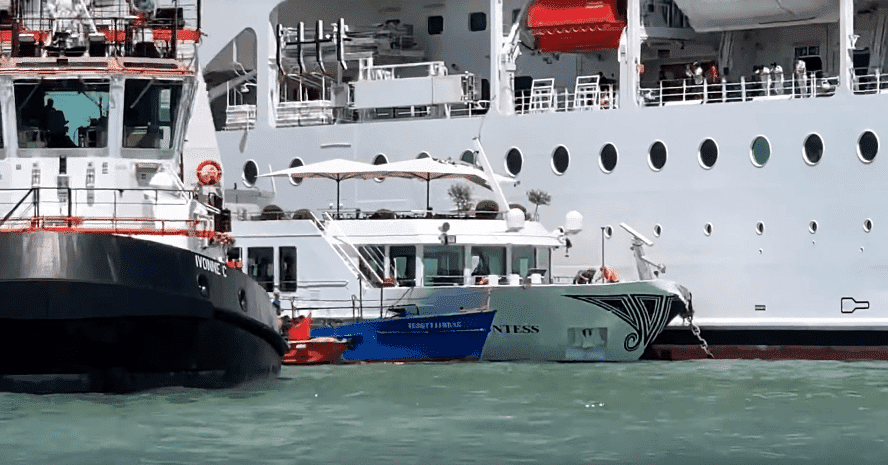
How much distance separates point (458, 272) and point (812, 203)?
6.60m

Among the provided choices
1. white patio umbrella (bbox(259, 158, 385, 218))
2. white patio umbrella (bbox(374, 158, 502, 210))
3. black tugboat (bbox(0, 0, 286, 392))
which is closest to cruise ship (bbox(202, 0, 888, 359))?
white patio umbrella (bbox(374, 158, 502, 210))

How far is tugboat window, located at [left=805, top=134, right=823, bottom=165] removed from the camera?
33438 millimetres

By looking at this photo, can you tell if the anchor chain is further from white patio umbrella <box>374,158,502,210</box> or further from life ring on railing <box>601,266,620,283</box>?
white patio umbrella <box>374,158,502,210</box>

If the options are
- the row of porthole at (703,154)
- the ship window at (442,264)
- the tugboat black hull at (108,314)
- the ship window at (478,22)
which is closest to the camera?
the tugboat black hull at (108,314)

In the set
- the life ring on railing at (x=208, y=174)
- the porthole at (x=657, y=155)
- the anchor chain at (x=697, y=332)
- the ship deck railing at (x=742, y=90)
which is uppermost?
the ship deck railing at (x=742, y=90)

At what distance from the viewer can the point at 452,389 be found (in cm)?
2659

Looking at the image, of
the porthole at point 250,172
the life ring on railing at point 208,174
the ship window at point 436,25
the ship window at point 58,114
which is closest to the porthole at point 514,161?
the ship window at point 436,25

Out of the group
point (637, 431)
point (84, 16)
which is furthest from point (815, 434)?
point (84, 16)

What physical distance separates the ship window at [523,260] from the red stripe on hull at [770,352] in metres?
2.80

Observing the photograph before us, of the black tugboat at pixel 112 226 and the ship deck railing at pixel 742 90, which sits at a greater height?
the ship deck railing at pixel 742 90

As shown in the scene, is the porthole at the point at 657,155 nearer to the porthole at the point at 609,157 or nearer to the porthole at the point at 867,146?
the porthole at the point at 609,157

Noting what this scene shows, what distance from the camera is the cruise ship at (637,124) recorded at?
33.2m

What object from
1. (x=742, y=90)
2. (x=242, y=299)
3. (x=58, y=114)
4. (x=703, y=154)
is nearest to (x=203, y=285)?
(x=242, y=299)

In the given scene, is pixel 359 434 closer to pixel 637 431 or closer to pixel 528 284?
pixel 637 431
